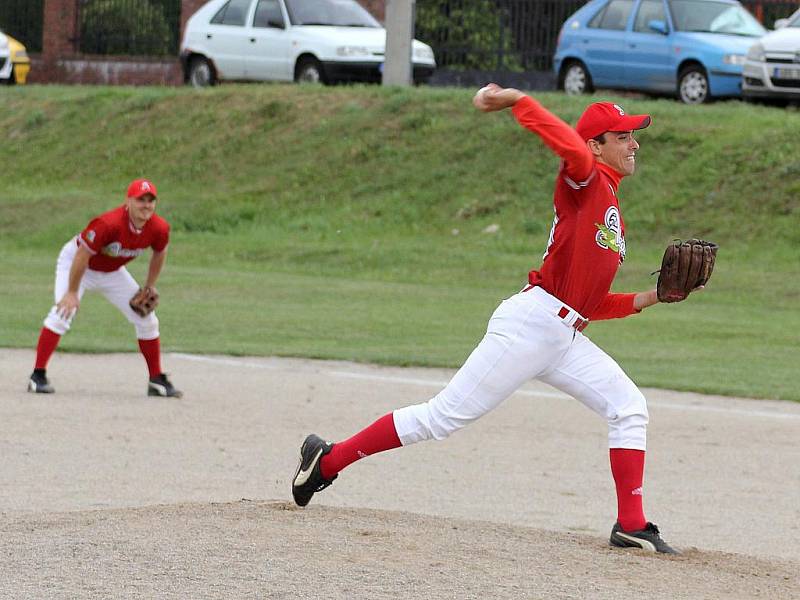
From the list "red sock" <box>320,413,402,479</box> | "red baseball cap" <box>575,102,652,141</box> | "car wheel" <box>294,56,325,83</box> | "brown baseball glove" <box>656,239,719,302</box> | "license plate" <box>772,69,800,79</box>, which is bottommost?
"red sock" <box>320,413,402,479</box>

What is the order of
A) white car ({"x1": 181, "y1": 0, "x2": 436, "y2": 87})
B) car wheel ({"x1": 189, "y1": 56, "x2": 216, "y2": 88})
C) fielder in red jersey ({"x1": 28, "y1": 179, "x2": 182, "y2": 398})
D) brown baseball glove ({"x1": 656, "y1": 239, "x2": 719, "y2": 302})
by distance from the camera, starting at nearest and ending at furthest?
brown baseball glove ({"x1": 656, "y1": 239, "x2": 719, "y2": 302}) → fielder in red jersey ({"x1": 28, "y1": 179, "x2": 182, "y2": 398}) → white car ({"x1": 181, "y1": 0, "x2": 436, "y2": 87}) → car wheel ({"x1": 189, "y1": 56, "x2": 216, "y2": 88})

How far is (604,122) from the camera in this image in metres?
6.63

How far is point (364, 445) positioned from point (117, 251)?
15.8 ft

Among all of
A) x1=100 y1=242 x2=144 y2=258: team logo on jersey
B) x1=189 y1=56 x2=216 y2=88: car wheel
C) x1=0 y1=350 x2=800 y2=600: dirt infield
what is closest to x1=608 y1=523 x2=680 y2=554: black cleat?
x1=0 y1=350 x2=800 y2=600: dirt infield

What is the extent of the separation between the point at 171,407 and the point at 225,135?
56.0 feet

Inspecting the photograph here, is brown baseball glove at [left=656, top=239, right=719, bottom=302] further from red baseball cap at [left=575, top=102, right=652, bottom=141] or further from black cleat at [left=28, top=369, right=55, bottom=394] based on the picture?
black cleat at [left=28, top=369, right=55, bottom=394]

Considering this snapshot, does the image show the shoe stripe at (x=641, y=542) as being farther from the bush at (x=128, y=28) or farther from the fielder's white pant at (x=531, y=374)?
the bush at (x=128, y=28)

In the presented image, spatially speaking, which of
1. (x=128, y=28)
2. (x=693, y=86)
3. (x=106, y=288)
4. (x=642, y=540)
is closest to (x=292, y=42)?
(x=693, y=86)

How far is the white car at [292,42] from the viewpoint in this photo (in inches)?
1103

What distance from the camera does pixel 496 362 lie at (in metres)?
6.68

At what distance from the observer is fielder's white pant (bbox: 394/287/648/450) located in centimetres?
665

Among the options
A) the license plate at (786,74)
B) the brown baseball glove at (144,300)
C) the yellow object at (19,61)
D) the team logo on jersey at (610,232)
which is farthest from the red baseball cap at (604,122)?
the yellow object at (19,61)

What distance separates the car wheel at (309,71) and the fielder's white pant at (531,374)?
72.6ft

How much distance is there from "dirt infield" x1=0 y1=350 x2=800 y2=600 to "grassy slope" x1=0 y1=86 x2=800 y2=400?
1665 mm
